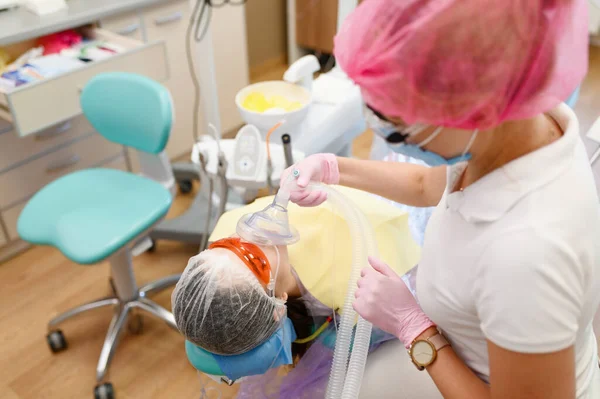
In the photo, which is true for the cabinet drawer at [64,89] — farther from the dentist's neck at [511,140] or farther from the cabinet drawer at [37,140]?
the dentist's neck at [511,140]

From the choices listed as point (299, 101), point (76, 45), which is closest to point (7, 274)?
point (76, 45)

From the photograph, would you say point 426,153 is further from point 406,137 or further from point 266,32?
point 266,32

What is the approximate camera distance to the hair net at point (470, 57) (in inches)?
22.8

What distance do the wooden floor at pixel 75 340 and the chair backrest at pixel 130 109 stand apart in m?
0.66

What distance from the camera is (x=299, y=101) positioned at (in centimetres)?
184

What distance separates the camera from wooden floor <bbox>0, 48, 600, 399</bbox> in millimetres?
1717

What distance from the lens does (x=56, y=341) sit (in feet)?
5.94

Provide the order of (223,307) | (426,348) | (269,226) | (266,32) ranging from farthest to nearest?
(266,32) < (269,226) < (223,307) < (426,348)

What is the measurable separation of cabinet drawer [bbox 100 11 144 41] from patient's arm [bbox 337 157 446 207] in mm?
1392

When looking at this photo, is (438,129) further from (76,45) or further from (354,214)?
(76,45)

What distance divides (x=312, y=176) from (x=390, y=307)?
383 millimetres

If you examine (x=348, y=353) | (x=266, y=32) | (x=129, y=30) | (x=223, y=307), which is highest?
(x=129, y=30)

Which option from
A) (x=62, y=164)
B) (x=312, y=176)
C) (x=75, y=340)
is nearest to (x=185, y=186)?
(x=62, y=164)

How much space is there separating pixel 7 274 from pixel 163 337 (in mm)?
768
